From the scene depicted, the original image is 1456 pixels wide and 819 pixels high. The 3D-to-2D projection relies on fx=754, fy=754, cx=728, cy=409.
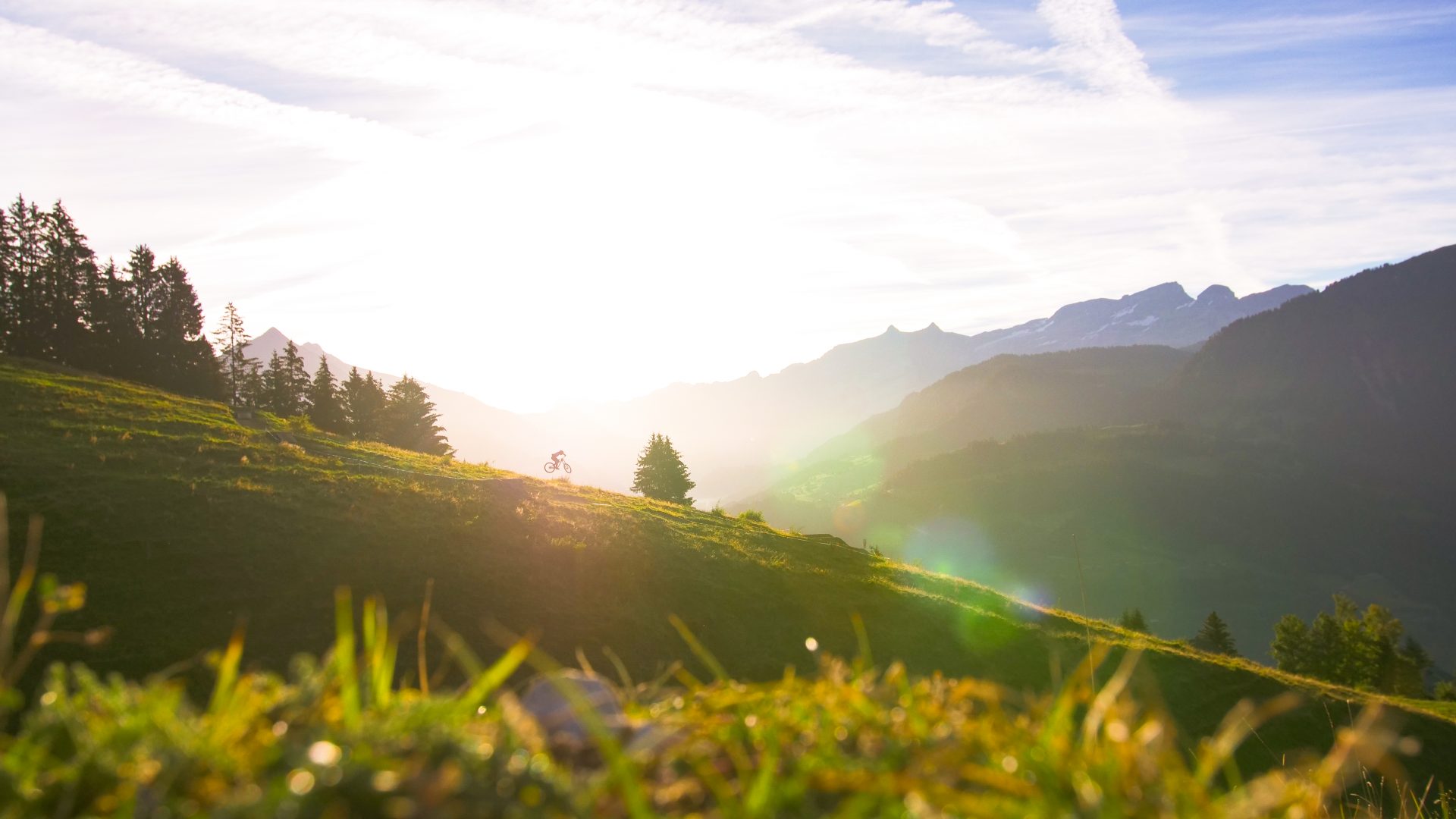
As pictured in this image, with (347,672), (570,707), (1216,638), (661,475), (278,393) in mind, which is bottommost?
(1216,638)

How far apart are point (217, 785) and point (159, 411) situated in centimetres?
4287

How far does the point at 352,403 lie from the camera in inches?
2665

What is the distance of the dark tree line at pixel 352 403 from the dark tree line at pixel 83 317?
17.1ft

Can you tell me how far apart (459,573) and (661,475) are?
148ft

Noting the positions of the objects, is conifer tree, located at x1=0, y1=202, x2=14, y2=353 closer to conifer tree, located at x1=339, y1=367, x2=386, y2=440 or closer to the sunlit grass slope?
conifer tree, located at x1=339, y1=367, x2=386, y2=440

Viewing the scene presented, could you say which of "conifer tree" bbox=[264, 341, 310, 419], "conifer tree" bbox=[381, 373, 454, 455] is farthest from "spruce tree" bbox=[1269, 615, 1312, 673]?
"conifer tree" bbox=[264, 341, 310, 419]

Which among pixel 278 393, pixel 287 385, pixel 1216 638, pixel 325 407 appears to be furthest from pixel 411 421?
pixel 1216 638

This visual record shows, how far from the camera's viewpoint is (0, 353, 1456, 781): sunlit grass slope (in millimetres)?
18406

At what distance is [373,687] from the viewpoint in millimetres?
2121

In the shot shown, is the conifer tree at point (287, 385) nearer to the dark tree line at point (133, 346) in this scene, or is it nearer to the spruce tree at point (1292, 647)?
the dark tree line at point (133, 346)

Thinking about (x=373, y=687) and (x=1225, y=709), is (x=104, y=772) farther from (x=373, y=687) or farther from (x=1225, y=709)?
(x=1225, y=709)

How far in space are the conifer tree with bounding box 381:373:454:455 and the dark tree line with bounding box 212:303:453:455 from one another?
0.19 feet

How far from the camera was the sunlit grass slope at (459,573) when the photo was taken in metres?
18.4

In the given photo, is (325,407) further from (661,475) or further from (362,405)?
(661,475)
